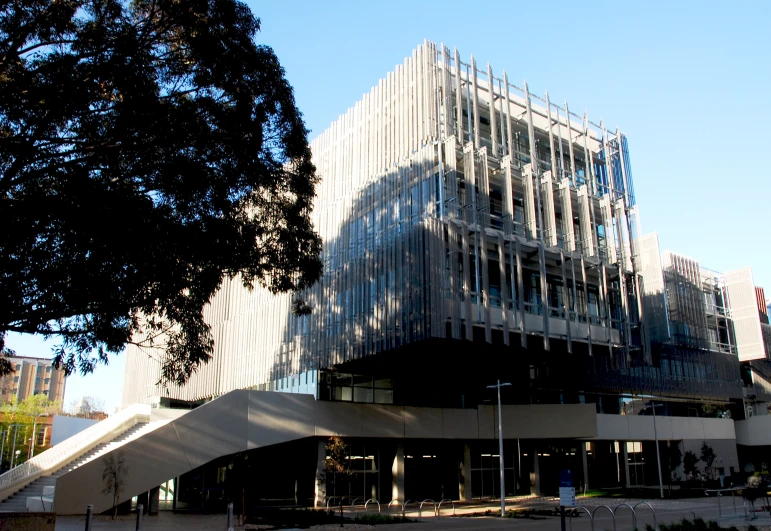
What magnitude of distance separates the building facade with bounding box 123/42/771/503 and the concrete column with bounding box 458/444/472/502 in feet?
0.31

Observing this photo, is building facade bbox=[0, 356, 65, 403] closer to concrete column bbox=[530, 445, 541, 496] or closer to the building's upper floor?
concrete column bbox=[530, 445, 541, 496]

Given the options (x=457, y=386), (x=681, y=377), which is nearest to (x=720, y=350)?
(x=681, y=377)

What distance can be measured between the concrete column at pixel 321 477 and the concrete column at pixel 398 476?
15.6ft

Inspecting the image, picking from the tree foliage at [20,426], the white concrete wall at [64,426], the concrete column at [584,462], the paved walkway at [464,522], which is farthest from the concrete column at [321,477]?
the tree foliage at [20,426]

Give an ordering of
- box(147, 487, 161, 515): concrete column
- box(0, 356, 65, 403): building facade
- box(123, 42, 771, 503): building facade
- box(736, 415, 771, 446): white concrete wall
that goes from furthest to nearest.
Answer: box(0, 356, 65, 403): building facade, box(736, 415, 771, 446): white concrete wall, box(123, 42, 771, 503): building facade, box(147, 487, 161, 515): concrete column

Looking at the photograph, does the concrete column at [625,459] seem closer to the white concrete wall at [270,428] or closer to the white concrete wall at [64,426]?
the white concrete wall at [270,428]

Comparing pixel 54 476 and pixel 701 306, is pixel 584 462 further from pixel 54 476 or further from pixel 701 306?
pixel 54 476

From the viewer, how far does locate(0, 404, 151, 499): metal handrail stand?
28.6m

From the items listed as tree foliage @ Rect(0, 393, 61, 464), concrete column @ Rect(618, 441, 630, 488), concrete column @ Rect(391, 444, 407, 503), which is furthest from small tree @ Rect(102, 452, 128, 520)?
tree foliage @ Rect(0, 393, 61, 464)

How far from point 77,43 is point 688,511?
30.0 metres

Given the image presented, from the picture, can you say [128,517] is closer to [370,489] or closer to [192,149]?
[370,489]

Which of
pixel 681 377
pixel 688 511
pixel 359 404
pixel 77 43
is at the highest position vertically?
pixel 77 43

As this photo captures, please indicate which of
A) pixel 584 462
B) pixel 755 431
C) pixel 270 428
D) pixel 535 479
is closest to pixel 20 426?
pixel 270 428

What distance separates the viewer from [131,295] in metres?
17.1
